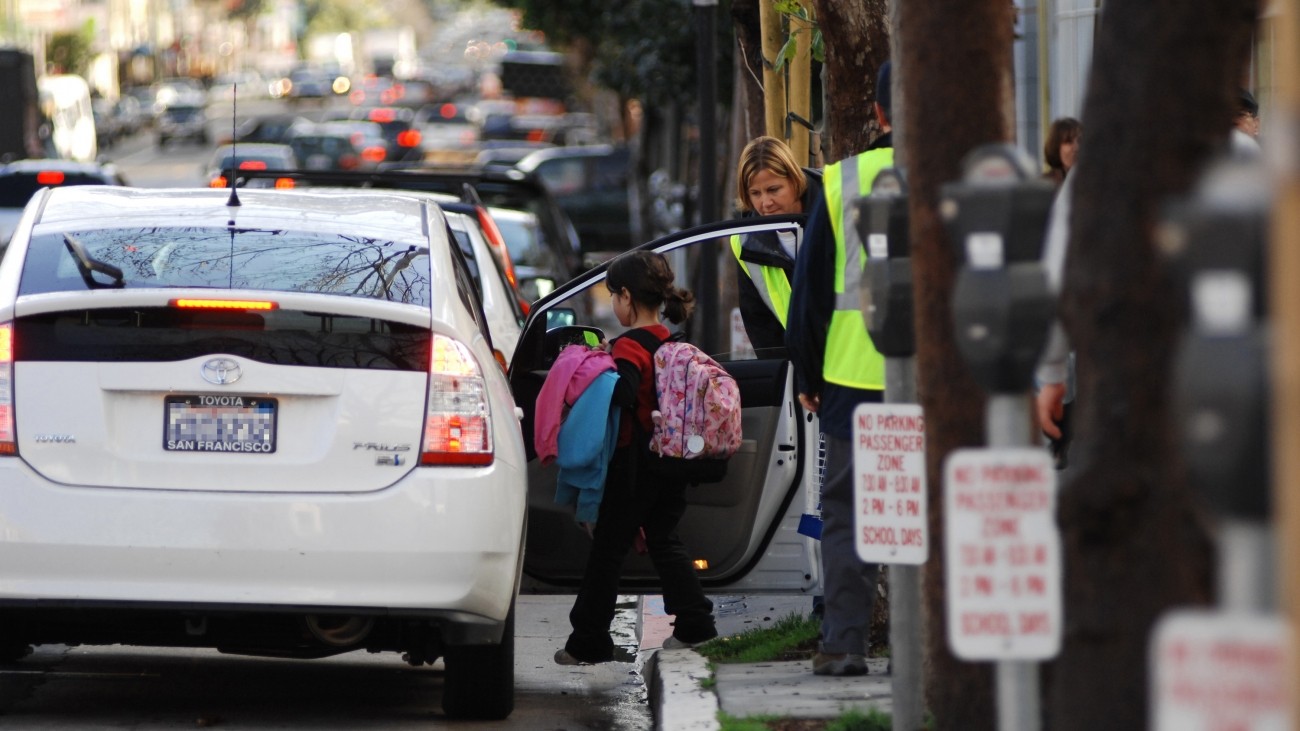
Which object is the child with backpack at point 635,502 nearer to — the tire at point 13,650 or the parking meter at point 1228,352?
the tire at point 13,650

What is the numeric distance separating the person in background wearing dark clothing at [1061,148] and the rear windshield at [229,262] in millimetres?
2465

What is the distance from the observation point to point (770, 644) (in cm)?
725

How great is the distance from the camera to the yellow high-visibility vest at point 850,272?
6098mm

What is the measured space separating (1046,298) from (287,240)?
327cm

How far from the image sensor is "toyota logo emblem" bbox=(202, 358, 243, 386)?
19.2 feet

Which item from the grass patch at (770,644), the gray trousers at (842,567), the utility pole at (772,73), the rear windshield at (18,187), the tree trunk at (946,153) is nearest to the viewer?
the tree trunk at (946,153)

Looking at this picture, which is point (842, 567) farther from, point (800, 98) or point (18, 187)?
point (18, 187)

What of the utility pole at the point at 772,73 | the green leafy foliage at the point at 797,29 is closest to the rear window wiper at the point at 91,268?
the green leafy foliage at the point at 797,29

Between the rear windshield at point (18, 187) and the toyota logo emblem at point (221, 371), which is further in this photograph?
the rear windshield at point (18, 187)

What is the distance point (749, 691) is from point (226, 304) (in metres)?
2.00

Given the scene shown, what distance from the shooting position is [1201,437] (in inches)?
104

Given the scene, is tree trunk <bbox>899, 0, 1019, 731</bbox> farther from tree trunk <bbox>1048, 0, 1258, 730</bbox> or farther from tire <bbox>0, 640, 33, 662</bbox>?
tire <bbox>0, 640, 33, 662</bbox>

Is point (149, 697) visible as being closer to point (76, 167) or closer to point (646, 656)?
point (646, 656)

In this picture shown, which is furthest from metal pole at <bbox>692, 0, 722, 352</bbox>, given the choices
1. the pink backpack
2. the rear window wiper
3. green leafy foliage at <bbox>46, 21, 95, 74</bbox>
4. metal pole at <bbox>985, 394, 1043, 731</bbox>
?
green leafy foliage at <bbox>46, 21, 95, 74</bbox>
